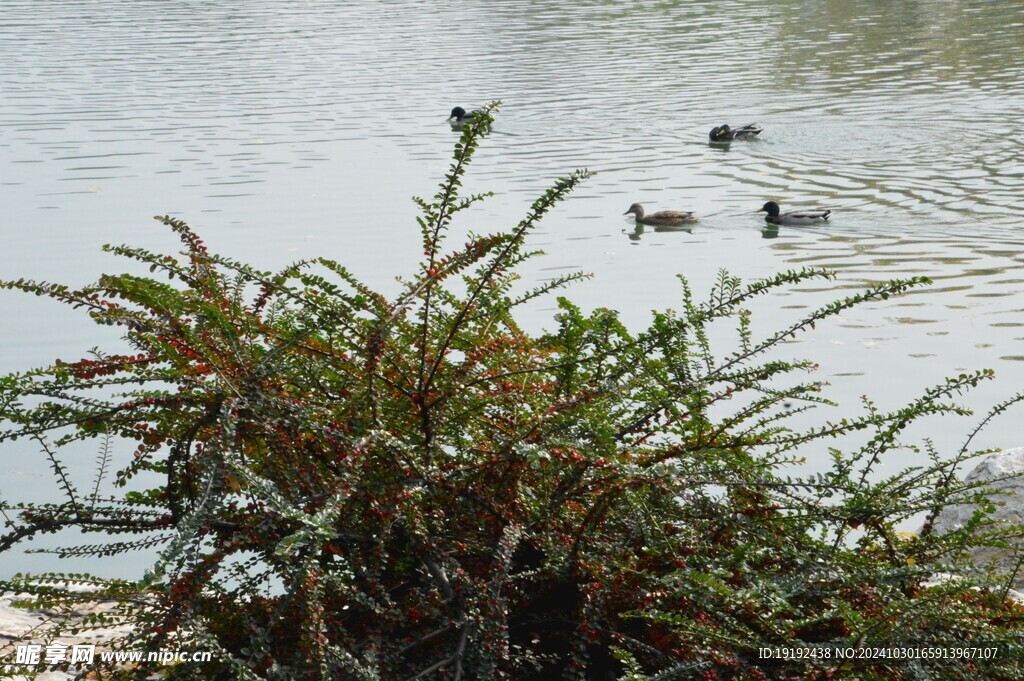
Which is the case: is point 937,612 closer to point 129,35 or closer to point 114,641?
point 114,641

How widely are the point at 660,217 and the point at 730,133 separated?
15.3ft

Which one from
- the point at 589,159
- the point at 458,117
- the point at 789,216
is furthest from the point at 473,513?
the point at 458,117

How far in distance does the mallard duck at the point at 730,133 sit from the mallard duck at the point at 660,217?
14.1ft

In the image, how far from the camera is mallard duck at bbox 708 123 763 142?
15.9 metres

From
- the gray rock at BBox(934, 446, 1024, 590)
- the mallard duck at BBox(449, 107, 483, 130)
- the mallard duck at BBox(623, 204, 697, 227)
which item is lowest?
the gray rock at BBox(934, 446, 1024, 590)

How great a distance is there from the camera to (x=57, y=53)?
26.4 metres

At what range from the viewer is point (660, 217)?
11797 mm

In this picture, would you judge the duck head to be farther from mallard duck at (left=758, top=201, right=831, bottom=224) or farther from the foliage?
the foliage

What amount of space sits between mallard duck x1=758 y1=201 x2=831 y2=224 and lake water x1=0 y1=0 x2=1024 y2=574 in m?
0.16

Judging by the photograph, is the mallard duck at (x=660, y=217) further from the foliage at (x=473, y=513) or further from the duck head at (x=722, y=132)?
the foliage at (x=473, y=513)

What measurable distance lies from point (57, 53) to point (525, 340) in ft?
86.9

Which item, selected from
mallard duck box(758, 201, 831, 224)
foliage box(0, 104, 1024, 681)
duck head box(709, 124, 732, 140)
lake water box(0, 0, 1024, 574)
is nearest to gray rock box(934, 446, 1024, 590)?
lake water box(0, 0, 1024, 574)

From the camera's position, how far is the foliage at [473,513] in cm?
243

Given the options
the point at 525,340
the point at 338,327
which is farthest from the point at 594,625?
the point at 338,327
